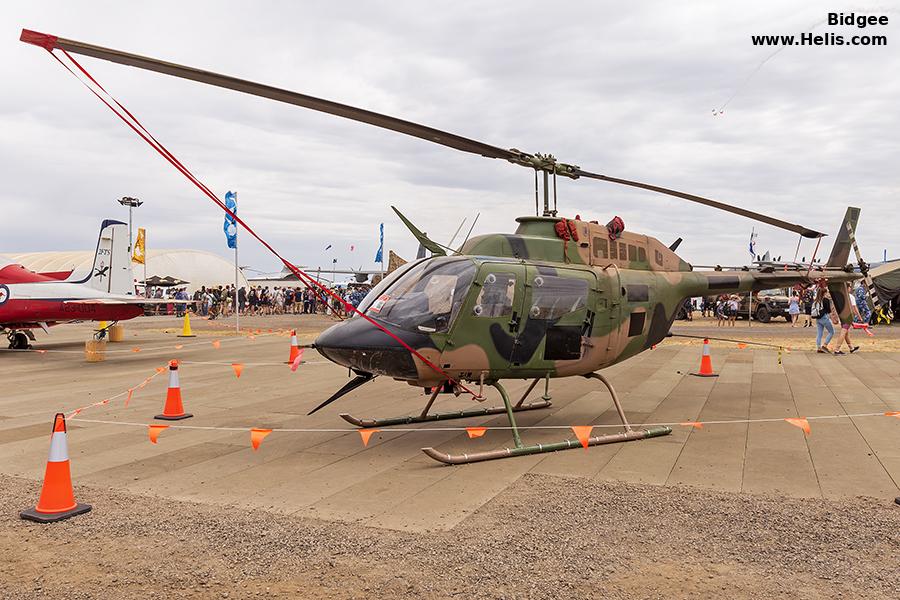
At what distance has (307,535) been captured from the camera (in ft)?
16.2

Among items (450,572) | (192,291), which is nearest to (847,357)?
(450,572)

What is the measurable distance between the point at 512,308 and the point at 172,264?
7777 centimetres

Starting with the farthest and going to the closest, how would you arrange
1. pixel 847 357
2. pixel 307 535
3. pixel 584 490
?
pixel 847 357, pixel 584 490, pixel 307 535

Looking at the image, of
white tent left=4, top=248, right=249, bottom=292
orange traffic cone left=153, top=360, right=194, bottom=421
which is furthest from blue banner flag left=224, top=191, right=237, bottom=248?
white tent left=4, top=248, right=249, bottom=292

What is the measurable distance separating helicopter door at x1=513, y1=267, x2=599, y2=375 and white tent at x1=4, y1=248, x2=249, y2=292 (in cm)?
7159

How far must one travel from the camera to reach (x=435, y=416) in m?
9.43

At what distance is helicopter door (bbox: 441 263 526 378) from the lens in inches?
288

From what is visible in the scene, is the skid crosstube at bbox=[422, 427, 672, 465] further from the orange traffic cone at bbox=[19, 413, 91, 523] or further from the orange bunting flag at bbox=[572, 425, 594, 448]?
the orange traffic cone at bbox=[19, 413, 91, 523]

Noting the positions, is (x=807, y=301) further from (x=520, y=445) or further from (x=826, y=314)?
(x=520, y=445)

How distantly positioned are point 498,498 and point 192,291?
75.9 meters

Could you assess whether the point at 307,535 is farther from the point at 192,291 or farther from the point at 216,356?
the point at 192,291

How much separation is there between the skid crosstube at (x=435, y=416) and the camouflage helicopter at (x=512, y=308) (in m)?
0.02

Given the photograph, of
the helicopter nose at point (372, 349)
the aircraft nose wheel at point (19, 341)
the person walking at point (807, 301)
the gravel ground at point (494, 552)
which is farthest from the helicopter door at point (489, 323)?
the person walking at point (807, 301)

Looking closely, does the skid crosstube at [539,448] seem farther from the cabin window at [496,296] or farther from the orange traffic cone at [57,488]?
the orange traffic cone at [57,488]
